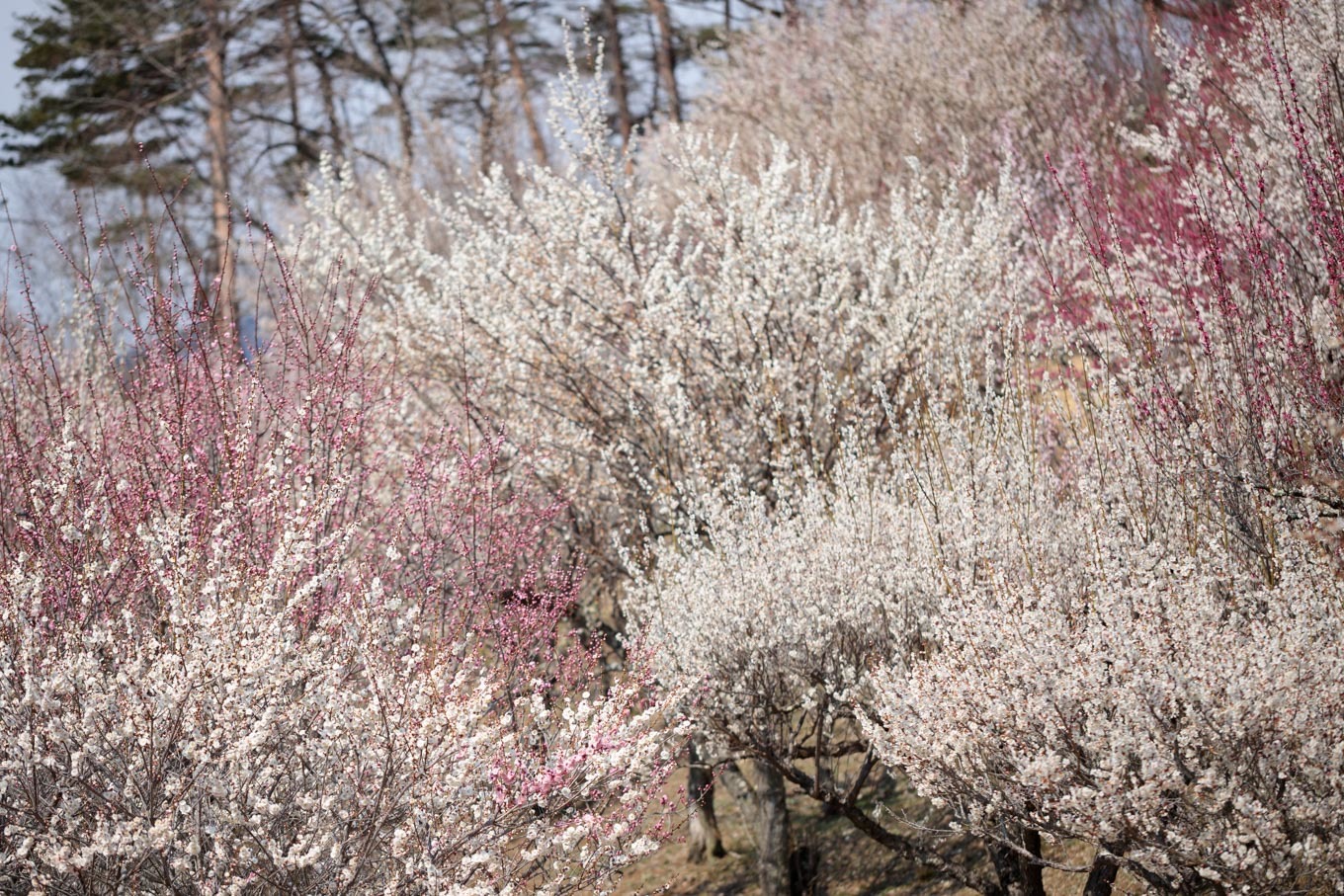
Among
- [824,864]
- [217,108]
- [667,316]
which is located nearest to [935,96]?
[667,316]

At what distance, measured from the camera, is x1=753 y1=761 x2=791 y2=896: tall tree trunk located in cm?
664

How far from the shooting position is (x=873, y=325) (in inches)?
288

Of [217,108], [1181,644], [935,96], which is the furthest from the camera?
[217,108]

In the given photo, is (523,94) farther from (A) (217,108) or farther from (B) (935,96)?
(B) (935,96)

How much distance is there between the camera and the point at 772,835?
6.73 m

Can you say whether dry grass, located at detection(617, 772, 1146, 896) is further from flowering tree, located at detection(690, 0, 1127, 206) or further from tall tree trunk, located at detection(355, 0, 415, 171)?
tall tree trunk, located at detection(355, 0, 415, 171)

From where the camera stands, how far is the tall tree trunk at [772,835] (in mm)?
6641

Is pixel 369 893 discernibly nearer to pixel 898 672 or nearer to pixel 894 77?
pixel 898 672

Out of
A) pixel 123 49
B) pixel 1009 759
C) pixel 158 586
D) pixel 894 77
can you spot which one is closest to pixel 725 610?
pixel 1009 759

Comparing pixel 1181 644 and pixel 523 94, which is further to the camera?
pixel 523 94

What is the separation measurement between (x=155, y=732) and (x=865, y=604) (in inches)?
125

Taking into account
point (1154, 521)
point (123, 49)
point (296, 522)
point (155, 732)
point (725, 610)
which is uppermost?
point (123, 49)

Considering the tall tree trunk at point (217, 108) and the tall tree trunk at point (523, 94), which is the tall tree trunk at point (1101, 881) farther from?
the tall tree trunk at point (523, 94)

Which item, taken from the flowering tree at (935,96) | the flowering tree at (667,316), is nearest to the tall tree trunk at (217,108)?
the flowering tree at (935,96)
